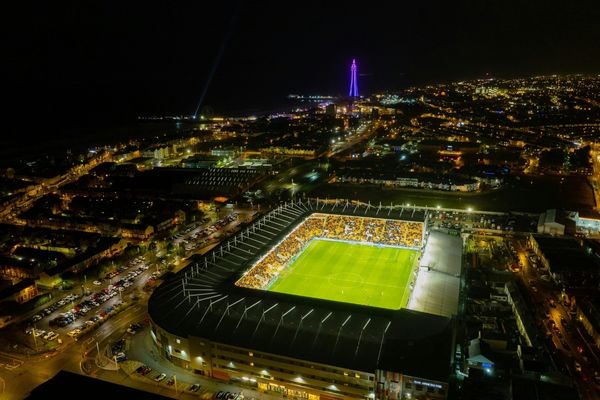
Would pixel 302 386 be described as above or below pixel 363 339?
below

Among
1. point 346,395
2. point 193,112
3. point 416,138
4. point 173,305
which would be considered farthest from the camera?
point 193,112

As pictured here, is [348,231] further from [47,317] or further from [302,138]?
[302,138]

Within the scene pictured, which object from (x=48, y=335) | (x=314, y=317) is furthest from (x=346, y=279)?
(x=48, y=335)

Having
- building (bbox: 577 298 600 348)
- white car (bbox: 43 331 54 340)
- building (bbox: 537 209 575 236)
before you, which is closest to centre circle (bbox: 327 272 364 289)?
Answer: building (bbox: 577 298 600 348)

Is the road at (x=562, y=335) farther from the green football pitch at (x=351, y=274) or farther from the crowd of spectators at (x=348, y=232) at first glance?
the crowd of spectators at (x=348, y=232)

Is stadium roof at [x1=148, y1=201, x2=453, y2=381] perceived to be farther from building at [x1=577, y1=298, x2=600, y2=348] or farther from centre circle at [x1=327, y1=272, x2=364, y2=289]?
building at [x1=577, y1=298, x2=600, y2=348]

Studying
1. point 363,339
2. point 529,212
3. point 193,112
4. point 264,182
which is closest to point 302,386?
point 363,339
